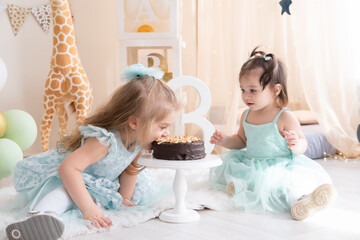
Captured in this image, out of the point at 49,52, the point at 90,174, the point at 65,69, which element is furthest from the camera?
the point at 49,52

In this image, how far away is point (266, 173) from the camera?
2008 mm

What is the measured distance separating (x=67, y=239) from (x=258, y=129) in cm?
105

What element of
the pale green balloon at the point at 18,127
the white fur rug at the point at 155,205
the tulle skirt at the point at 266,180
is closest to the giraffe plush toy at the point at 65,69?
the pale green balloon at the point at 18,127

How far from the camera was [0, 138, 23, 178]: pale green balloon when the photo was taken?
2463 millimetres

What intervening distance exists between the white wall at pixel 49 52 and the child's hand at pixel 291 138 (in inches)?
65.9

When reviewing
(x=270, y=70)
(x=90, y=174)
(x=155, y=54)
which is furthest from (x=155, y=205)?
(x=155, y=54)

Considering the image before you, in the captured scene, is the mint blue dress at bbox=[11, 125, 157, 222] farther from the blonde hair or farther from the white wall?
the white wall

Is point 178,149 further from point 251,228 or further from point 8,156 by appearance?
point 8,156

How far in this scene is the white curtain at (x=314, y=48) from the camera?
3.22m

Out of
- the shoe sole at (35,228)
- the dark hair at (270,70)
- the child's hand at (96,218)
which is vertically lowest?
the child's hand at (96,218)

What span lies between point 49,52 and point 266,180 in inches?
93.9

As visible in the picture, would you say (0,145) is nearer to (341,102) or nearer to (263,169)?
(263,169)

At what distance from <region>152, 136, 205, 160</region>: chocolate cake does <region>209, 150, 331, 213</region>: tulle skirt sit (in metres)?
0.35

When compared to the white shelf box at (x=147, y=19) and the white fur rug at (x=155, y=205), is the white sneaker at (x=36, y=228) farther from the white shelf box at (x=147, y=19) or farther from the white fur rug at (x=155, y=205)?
the white shelf box at (x=147, y=19)
